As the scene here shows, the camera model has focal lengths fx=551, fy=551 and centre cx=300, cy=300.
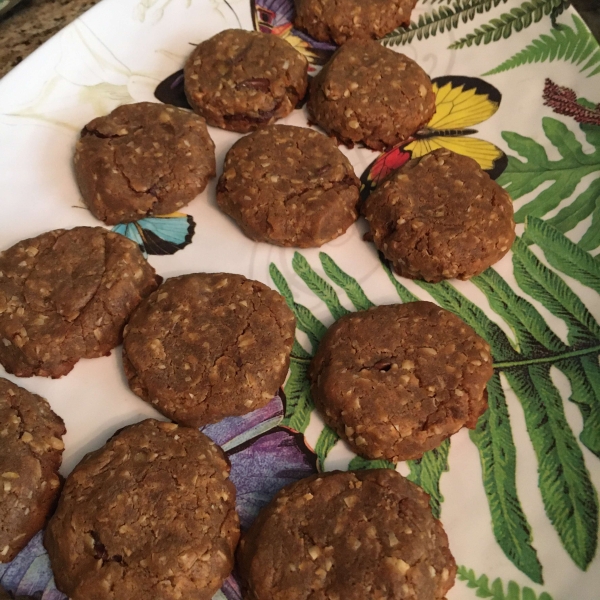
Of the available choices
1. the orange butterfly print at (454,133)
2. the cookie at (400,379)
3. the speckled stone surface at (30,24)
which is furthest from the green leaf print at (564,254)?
the speckled stone surface at (30,24)

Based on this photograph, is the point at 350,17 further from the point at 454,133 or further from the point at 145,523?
the point at 145,523

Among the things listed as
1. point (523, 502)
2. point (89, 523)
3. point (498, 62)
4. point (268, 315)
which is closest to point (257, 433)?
point (268, 315)

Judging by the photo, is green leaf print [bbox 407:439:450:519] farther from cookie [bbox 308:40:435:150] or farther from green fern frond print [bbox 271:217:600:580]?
cookie [bbox 308:40:435:150]

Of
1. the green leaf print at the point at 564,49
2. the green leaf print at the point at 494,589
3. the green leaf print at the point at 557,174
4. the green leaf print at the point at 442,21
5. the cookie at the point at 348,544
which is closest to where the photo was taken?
the cookie at the point at 348,544

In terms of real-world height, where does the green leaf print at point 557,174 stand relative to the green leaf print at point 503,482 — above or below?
above

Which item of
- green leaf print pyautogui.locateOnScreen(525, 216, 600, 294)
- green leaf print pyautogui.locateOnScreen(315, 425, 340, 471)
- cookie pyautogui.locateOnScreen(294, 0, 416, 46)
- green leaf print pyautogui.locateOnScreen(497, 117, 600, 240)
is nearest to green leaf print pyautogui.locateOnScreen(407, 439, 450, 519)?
green leaf print pyautogui.locateOnScreen(315, 425, 340, 471)

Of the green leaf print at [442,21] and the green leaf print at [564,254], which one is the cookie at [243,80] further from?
the green leaf print at [564,254]
